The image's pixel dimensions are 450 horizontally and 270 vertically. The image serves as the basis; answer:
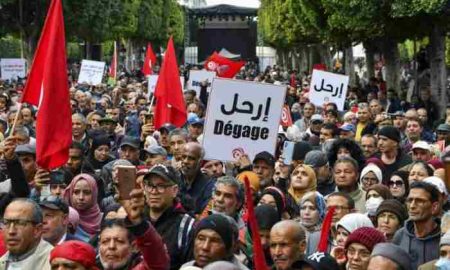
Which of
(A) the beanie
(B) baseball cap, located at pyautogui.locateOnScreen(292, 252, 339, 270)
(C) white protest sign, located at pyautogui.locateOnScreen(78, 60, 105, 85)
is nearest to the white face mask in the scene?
(A) the beanie

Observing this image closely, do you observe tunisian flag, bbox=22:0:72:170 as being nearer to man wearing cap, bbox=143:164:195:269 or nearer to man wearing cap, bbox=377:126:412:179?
man wearing cap, bbox=143:164:195:269

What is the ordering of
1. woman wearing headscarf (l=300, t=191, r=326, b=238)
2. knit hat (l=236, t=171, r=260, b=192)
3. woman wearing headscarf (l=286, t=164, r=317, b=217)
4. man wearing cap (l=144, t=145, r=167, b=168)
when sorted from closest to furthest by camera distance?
woman wearing headscarf (l=300, t=191, r=326, b=238) < knit hat (l=236, t=171, r=260, b=192) < woman wearing headscarf (l=286, t=164, r=317, b=217) < man wearing cap (l=144, t=145, r=167, b=168)

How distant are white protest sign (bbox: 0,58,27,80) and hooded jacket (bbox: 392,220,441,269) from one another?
Answer: 2370 cm

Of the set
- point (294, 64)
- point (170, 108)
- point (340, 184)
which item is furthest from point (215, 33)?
point (340, 184)

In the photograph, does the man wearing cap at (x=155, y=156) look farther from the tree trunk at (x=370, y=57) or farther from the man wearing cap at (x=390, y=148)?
the tree trunk at (x=370, y=57)

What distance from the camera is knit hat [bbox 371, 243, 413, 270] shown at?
609cm

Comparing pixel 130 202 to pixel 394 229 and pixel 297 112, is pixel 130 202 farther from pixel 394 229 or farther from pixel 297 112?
pixel 297 112

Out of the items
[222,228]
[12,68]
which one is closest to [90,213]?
[222,228]

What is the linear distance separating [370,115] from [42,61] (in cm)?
710

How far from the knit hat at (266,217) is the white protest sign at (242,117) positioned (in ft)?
9.59

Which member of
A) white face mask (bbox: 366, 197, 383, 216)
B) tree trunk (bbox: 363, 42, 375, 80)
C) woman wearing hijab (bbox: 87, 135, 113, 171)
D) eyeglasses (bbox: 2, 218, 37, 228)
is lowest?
tree trunk (bbox: 363, 42, 375, 80)

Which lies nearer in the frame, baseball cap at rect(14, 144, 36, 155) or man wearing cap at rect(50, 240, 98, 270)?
man wearing cap at rect(50, 240, 98, 270)

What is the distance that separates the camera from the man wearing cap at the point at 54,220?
7422 mm

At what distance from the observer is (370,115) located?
53.1 ft
